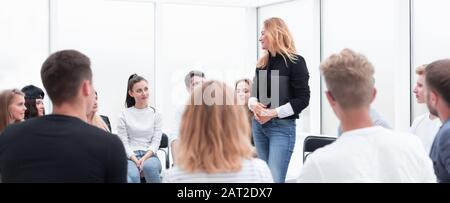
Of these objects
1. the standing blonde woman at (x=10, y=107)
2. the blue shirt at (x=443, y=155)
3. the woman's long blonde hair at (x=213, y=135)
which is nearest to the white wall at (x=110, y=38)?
the standing blonde woman at (x=10, y=107)

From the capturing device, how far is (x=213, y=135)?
1698 millimetres

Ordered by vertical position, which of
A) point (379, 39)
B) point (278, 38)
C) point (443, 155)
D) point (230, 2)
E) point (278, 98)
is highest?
→ point (230, 2)

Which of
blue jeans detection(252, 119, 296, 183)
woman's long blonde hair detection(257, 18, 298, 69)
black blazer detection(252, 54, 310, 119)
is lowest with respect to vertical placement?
blue jeans detection(252, 119, 296, 183)

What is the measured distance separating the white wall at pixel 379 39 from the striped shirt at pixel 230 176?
3441 mm

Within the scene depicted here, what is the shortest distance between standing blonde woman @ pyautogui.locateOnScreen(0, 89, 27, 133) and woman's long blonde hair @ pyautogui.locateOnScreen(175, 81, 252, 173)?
171 cm

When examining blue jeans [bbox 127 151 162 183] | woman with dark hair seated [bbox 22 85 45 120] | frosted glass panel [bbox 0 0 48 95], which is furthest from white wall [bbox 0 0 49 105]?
blue jeans [bbox 127 151 162 183]

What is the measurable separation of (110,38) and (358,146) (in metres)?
4.54

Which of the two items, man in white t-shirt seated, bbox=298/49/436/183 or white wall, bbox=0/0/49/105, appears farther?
white wall, bbox=0/0/49/105

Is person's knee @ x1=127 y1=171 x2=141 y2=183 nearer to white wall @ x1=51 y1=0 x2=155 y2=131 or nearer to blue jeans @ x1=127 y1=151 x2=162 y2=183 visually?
blue jeans @ x1=127 y1=151 x2=162 y2=183

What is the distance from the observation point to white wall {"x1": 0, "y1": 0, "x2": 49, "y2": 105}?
5.09m

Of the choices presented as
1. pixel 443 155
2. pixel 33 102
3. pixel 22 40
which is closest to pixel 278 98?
pixel 443 155

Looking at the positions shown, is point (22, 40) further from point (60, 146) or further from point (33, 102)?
point (60, 146)

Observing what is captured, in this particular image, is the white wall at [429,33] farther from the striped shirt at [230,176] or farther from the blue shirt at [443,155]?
the striped shirt at [230,176]

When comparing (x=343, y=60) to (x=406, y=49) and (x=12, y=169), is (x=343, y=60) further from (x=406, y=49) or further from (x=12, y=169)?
(x=406, y=49)
